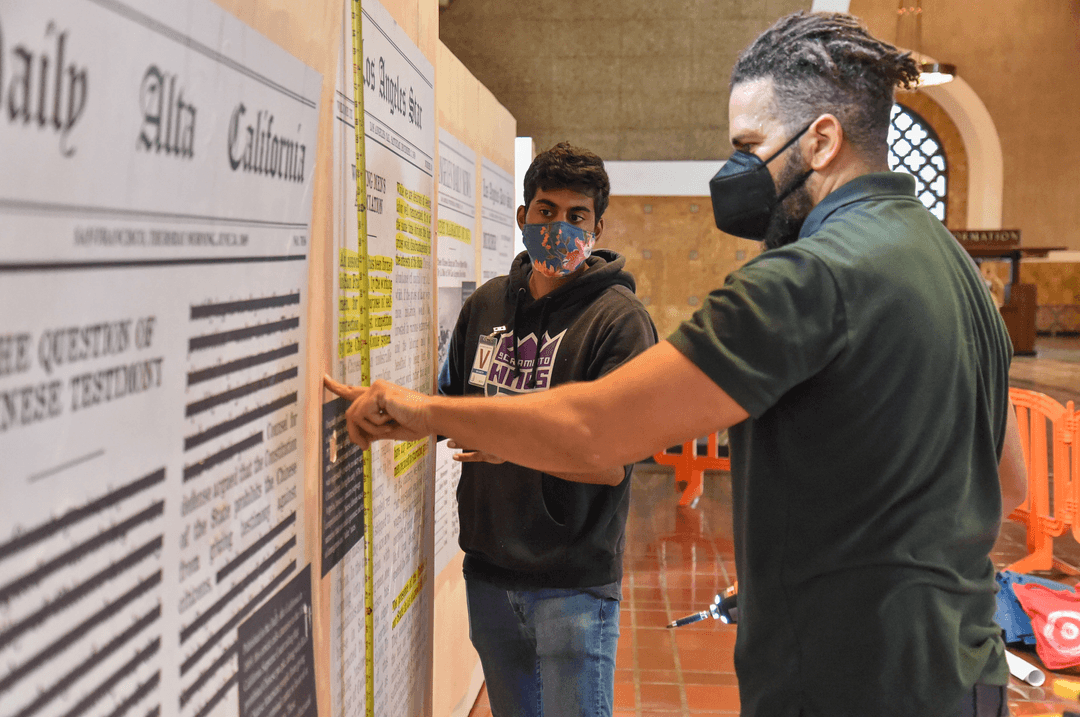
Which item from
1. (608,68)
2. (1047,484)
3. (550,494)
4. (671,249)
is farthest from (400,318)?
(671,249)

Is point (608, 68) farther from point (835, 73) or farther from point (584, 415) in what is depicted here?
point (584, 415)

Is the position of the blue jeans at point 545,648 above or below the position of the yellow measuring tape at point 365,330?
below

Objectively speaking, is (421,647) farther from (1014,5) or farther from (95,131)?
(1014,5)

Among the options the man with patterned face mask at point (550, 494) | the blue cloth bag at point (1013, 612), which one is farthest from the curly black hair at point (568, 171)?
the blue cloth bag at point (1013, 612)

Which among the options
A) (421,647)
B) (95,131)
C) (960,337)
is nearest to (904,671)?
(960,337)

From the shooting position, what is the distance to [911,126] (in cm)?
2003

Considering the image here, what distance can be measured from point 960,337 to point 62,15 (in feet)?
3.84

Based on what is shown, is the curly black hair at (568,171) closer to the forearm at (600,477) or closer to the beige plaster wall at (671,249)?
the forearm at (600,477)

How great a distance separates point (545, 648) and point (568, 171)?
1204mm

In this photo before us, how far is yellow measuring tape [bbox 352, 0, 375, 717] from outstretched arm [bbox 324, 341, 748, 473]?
225 mm

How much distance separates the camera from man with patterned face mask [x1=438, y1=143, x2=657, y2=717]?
6.42ft

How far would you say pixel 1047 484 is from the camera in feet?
15.4

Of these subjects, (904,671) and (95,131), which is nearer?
(95,131)

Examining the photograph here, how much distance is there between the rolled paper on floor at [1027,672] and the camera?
367cm
